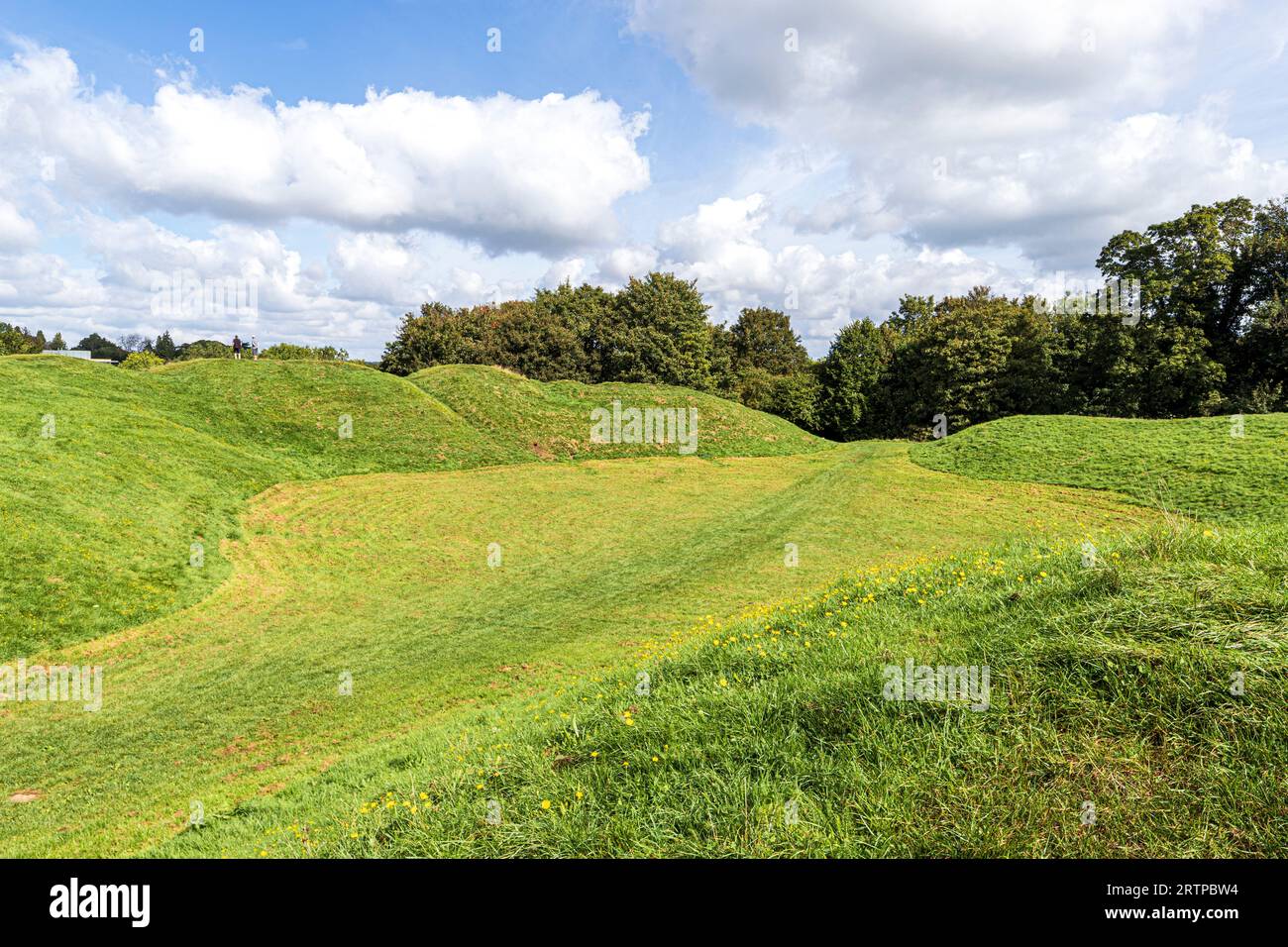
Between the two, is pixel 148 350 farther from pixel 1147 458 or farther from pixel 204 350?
pixel 1147 458

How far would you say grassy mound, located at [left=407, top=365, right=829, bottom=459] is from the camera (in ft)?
132

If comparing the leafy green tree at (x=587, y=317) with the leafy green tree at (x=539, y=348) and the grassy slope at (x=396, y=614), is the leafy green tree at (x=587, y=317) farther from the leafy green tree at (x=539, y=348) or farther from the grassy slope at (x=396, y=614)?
the grassy slope at (x=396, y=614)

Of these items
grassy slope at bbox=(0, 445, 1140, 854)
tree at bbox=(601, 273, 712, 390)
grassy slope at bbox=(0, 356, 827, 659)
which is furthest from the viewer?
tree at bbox=(601, 273, 712, 390)

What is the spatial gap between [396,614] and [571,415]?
102ft

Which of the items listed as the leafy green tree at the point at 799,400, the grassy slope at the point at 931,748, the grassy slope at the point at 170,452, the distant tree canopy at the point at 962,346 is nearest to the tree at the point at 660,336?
the distant tree canopy at the point at 962,346

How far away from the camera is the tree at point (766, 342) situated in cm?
8512

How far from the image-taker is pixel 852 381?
222 ft

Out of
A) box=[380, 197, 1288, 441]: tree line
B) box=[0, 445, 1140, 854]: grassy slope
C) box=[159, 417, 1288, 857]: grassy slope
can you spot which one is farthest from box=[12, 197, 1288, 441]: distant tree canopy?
box=[159, 417, 1288, 857]: grassy slope

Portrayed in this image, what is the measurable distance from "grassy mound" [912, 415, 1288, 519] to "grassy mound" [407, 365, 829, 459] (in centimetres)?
1183

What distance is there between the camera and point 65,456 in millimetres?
19719

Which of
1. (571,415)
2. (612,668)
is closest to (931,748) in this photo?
(612,668)

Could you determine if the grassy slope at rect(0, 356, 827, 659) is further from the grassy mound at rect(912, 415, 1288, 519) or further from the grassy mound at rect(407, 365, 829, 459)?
the grassy mound at rect(912, 415, 1288, 519)

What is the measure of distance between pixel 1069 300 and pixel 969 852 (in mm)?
62889
